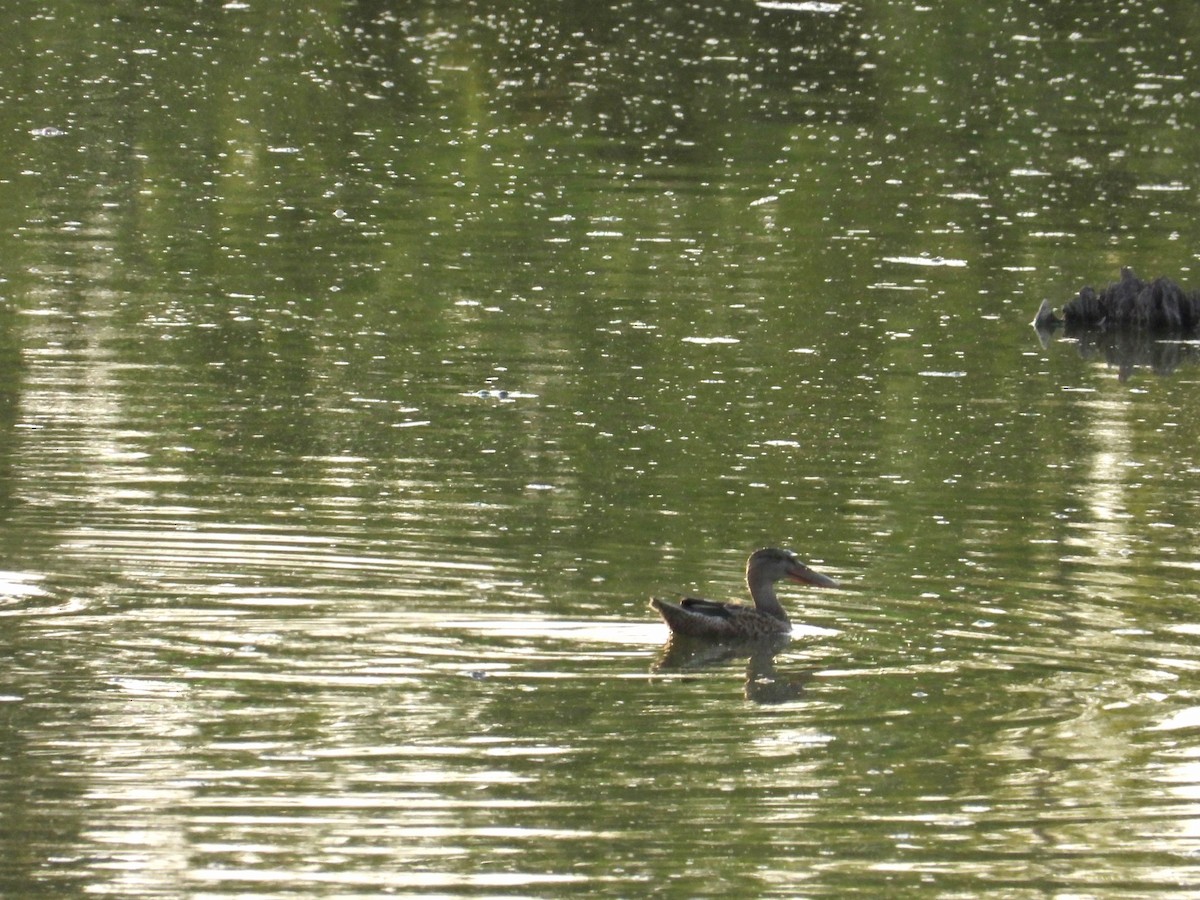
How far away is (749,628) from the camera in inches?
415

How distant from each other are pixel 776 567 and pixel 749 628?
50cm

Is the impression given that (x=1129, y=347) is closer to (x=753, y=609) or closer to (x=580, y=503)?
(x=580, y=503)

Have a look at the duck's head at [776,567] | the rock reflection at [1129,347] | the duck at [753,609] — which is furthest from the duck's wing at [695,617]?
the rock reflection at [1129,347]

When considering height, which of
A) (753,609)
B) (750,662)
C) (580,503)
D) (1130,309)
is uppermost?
(1130,309)

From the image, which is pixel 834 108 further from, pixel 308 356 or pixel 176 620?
pixel 176 620

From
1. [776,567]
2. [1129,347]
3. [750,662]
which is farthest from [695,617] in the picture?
[1129,347]

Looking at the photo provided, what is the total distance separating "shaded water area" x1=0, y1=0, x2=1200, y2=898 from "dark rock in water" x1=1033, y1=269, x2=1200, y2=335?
0.91ft

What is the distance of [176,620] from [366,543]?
152 cm

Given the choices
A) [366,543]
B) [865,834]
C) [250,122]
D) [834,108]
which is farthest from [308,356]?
[834,108]

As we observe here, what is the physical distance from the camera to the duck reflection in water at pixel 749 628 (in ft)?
32.8

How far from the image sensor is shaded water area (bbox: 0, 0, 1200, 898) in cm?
794

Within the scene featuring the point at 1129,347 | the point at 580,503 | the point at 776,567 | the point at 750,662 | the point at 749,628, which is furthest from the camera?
the point at 1129,347

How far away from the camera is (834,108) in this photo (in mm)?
31156

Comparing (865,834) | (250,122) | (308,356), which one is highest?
(250,122)
